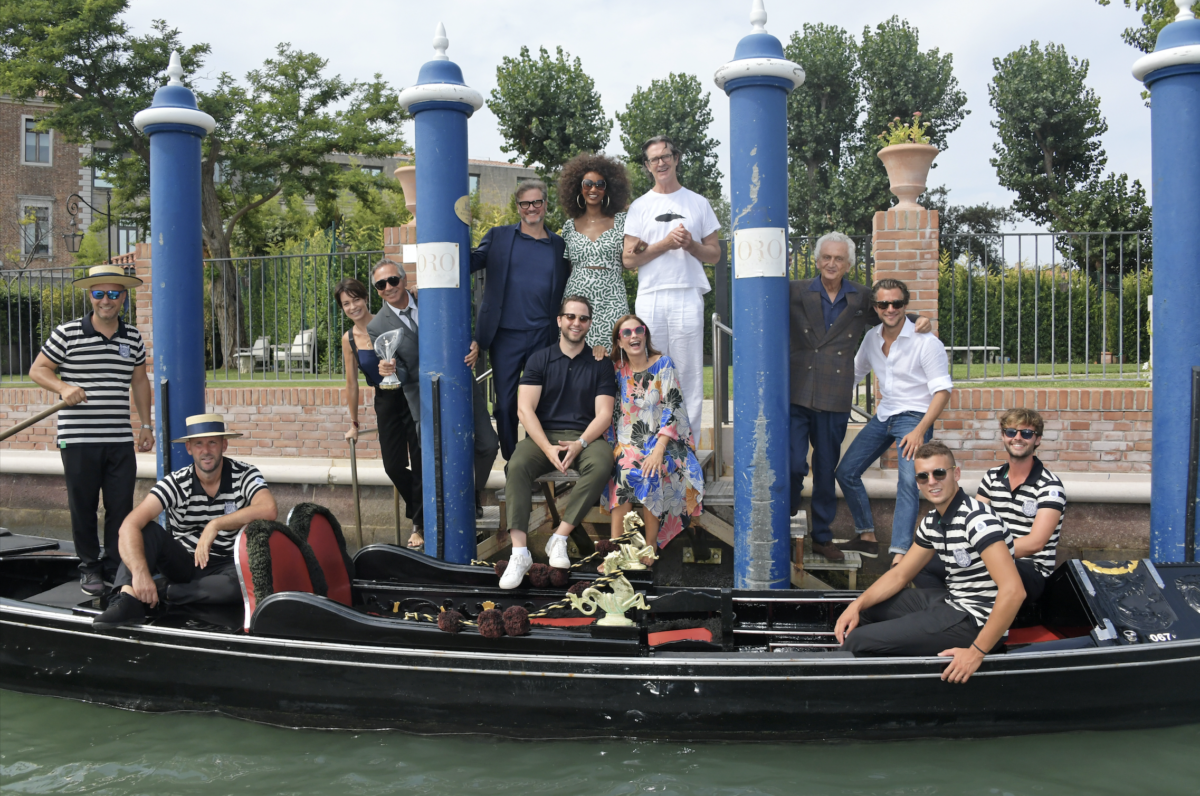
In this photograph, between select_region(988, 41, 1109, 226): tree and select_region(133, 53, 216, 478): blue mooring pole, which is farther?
select_region(988, 41, 1109, 226): tree

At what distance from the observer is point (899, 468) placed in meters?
5.25

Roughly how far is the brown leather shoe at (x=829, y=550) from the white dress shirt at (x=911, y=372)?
2.61ft

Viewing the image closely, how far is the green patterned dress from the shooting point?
5223 mm

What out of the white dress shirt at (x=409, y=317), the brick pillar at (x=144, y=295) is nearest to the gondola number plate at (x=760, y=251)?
the white dress shirt at (x=409, y=317)

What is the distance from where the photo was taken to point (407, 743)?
409 centimetres

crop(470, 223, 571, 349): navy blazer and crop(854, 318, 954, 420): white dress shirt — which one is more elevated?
crop(470, 223, 571, 349): navy blazer

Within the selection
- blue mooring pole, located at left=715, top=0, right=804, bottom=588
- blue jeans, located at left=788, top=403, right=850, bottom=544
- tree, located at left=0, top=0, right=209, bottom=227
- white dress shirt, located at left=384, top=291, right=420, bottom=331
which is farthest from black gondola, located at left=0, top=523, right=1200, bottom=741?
tree, located at left=0, top=0, right=209, bottom=227

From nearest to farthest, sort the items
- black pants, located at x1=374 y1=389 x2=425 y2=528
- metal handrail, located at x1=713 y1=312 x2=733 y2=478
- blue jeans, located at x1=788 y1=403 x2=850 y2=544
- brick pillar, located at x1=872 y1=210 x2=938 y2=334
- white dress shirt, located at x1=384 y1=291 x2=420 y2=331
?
1. blue jeans, located at x1=788 y1=403 x2=850 y2=544
2. white dress shirt, located at x1=384 y1=291 x2=420 y2=331
3. black pants, located at x1=374 y1=389 x2=425 y2=528
4. metal handrail, located at x1=713 y1=312 x2=733 y2=478
5. brick pillar, located at x1=872 y1=210 x2=938 y2=334

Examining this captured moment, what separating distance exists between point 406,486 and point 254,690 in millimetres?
2070

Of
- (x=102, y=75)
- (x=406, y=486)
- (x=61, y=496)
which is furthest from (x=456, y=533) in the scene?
(x=102, y=75)

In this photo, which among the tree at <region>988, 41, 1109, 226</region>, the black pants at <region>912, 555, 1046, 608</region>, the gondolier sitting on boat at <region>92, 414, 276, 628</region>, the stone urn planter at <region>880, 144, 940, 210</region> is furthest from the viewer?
the tree at <region>988, 41, 1109, 226</region>

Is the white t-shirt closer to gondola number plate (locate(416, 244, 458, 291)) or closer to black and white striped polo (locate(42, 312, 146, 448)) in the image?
A: gondola number plate (locate(416, 244, 458, 291))

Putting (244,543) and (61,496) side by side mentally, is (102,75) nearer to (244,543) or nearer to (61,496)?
(61,496)

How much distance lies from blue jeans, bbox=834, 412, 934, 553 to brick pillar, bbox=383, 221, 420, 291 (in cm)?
389
